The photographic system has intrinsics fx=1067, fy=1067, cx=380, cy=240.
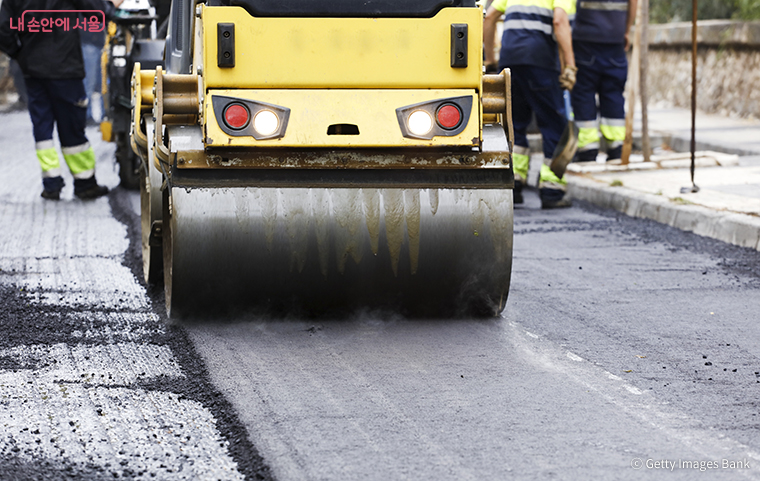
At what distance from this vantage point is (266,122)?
4.25m

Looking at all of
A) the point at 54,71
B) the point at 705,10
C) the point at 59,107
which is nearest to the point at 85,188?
the point at 59,107

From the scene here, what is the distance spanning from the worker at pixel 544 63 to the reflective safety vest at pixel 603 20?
978mm

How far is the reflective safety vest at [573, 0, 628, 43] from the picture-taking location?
9.17m

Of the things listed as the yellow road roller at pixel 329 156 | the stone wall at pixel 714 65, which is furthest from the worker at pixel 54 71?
the stone wall at pixel 714 65

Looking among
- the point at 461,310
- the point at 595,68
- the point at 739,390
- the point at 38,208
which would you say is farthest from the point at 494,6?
the point at 739,390

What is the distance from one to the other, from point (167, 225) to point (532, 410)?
2.19 m

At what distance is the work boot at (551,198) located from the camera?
328 inches

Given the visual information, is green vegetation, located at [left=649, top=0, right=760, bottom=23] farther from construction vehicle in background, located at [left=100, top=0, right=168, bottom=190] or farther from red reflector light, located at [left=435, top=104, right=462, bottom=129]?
red reflector light, located at [left=435, top=104, right=462, bottom=129]

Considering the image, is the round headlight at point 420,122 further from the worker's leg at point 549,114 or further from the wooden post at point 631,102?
the wooden post at point 631,102

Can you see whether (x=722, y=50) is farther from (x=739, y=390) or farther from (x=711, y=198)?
(x=739, y=390)

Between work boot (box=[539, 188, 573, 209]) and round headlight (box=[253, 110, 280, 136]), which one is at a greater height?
round headlight (box=[253, 110, 280, 136])

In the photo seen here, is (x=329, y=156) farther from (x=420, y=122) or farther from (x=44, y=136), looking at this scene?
(x=44, y=136)

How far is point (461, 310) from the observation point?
186 inches

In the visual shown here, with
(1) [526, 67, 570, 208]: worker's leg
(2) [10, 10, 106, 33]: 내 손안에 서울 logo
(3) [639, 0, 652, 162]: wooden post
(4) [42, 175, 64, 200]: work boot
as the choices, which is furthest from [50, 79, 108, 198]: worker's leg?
(3) [639, 0, 652, 162]: wooden post
